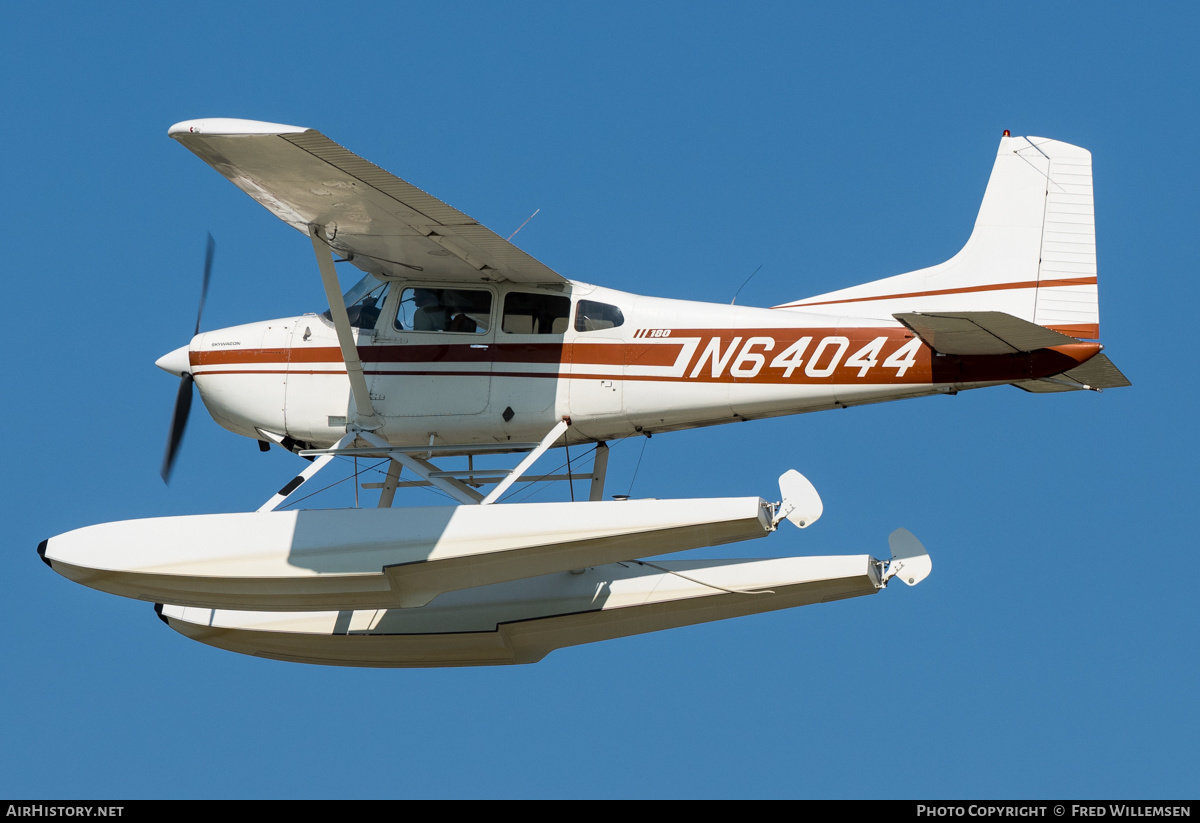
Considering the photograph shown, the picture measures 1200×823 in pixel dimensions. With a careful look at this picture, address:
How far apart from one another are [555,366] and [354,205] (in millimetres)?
2420

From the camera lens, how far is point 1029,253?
571 inches

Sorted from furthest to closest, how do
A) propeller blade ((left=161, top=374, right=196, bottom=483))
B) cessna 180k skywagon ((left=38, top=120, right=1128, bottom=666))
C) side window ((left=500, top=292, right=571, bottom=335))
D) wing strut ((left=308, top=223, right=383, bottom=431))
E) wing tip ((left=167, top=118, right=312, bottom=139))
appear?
1. propeller blade ((left=161, top=374, right=196, bottom=483))
2. side window ((left=500, top=292, right=571, bottom=335))
3. wing strut ((left=308, top=223, right=383, bottom=431))
4. cessna 180k skywagon ((left=38, top=120, right=1128, bottom=666))
5. wing tip ((left=167, top=118, right=312, bottom=139))

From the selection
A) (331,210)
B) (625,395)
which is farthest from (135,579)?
(625,395)

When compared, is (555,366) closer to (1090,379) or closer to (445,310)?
(445,310)

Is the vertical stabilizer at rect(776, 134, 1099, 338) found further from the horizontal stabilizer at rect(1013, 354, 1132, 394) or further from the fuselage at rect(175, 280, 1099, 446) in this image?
the fuselage at rect(175, 280, 1099, 446)

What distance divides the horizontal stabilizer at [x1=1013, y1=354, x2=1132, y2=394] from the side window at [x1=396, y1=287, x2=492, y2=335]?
16.5 feet

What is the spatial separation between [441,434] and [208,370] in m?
2.62

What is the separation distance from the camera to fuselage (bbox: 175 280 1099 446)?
14391 millimetres

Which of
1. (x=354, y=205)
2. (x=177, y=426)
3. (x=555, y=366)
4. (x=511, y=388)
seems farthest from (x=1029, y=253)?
(x=177, y=426)

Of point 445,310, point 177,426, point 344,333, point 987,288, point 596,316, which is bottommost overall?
point 177,426

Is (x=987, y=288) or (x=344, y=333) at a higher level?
(x=987, y=288)

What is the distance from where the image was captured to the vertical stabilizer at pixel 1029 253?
14.2 metres

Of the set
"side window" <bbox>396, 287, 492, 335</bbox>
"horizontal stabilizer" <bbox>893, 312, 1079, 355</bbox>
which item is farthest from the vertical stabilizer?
"side window" <bbox>396, 287, 492, 335</bbox>
